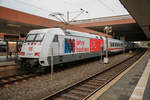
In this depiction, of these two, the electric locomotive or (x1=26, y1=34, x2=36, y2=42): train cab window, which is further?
(x1=26, y1=34, x2=36, y2=42): train cab window

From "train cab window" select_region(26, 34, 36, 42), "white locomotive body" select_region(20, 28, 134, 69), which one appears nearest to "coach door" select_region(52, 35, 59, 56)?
"white locomotive body" select_region(20, 28, 134, 69)

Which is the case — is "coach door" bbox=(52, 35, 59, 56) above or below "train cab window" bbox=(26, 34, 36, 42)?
below

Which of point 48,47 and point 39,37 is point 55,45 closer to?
point 48,47

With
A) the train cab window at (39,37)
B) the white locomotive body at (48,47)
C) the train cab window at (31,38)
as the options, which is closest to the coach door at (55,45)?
the white locomotive body at (48,47)

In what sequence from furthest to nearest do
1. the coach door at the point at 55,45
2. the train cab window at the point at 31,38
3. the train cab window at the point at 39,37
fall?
the train cab window at the point at 31,38
the coach door at the point at 55,45
the train cab window at the point at 39,37

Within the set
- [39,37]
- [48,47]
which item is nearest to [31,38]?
[39,37]

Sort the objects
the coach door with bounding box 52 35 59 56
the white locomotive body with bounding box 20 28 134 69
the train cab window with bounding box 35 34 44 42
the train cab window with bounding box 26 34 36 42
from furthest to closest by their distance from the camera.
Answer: the train cab window with bounding box 26 34 36 42 → the coach door with bounding box 52 35 59 56 → the train cab window with bounding box 35 34 44 42 → the white locomotive body with bounding box 20 28 134 69

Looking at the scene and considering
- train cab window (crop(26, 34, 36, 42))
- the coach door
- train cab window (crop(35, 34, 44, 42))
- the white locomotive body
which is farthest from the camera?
train cab window (crop(26, 34, 36, 42))

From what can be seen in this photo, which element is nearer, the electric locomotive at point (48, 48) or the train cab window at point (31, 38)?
the electric locomotive at point (48, 48)

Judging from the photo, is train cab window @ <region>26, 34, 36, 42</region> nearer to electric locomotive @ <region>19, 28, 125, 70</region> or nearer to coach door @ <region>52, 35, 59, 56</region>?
electric locomotive @ <region>19, 28, 125, 70</region>

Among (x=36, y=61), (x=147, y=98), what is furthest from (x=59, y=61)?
(x=147, y=98)

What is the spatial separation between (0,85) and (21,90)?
151 centimetres

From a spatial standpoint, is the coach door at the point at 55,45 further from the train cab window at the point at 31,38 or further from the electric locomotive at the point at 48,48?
the train cab window at the point at 31,38

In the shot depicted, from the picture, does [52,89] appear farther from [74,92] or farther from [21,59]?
[21,59]
